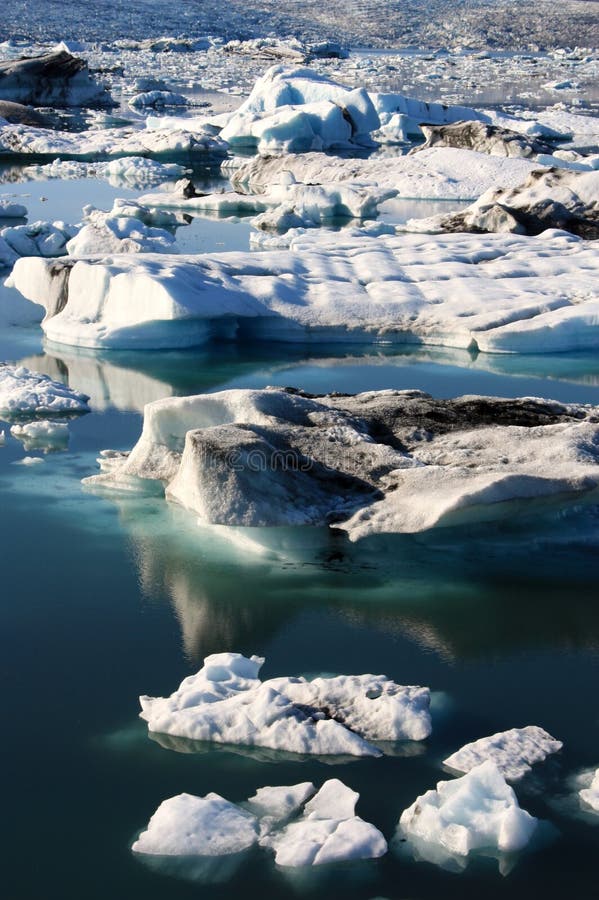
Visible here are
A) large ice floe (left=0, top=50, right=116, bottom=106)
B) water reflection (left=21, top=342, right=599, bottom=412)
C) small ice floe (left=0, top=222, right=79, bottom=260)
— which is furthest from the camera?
large ice floe (left=0, top=50, right=116, bottom=106)

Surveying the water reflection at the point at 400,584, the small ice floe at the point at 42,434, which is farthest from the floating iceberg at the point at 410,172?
the water reflection at the point at 400,584

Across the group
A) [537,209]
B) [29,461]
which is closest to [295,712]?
[29,461]

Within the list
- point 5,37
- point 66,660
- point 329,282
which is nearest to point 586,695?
point 66,660

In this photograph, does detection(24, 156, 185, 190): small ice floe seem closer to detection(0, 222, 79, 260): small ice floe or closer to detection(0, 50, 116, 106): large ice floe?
detection(0, 222, 79, 260): small ice floe

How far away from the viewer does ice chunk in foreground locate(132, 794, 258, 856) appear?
3838mm

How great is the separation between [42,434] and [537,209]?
9528mm

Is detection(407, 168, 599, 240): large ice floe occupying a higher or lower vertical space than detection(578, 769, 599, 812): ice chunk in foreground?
higher

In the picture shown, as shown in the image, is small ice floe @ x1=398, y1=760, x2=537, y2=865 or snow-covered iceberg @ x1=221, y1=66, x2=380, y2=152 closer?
small ice floe @ x1=398, y1=760, x2=537, y2=865

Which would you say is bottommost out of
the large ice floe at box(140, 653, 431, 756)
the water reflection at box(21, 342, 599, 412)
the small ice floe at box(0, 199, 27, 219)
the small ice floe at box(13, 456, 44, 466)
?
the water reflection at box(21, 342, 599, 412)

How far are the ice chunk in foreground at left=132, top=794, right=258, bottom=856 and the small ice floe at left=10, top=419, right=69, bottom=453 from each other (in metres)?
4.23

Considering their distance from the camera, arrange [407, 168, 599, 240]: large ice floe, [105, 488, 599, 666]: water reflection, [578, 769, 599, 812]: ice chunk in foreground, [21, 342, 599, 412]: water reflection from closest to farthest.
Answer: [578, 769, 599, 812]: ice chunk in foreground
[105, 488, 599, 666]: water reflection
[21, 342, 599, 412]: water reflection
[407, 168, 599, 240]: large ice floe

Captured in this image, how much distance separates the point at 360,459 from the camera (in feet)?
20.5

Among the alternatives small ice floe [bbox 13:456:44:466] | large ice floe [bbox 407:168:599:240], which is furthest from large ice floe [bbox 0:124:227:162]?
small ice floe [bbox 13:456:44:466]

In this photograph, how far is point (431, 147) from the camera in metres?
21.8
